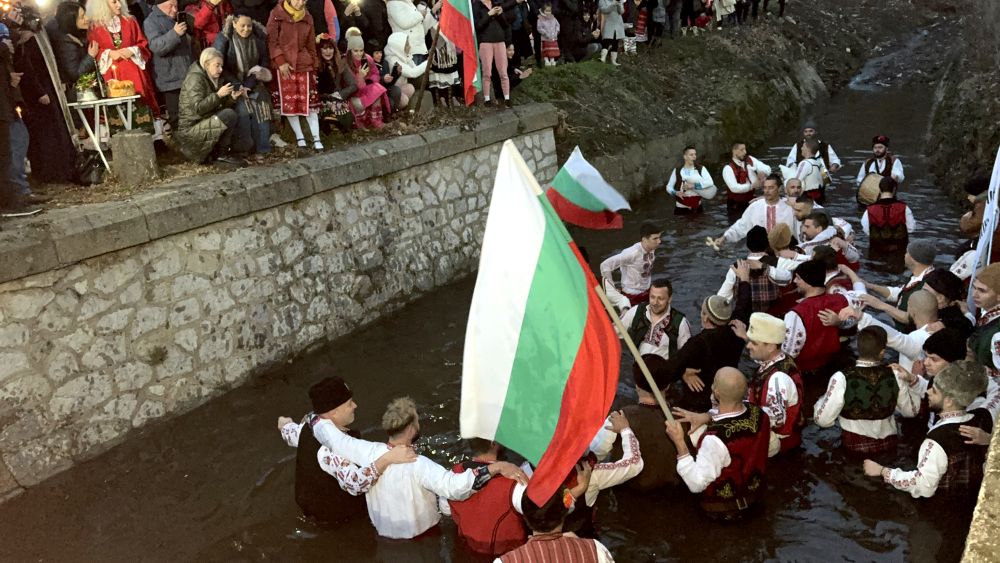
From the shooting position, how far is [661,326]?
24.1ft

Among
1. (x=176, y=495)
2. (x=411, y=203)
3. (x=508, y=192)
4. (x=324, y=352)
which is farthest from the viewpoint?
(x=411, y=203)

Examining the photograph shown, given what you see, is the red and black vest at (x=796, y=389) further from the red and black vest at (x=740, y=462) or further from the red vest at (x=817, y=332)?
the red vest at (x=817, y=332)

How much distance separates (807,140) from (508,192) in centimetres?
1044

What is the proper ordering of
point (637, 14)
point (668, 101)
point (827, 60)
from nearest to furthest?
point (668, 101), point (637, 14), point (827, 60)

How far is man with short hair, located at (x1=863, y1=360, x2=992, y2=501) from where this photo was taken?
5480 millimetres

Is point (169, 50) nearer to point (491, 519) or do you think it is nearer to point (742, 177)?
point (491, 519)

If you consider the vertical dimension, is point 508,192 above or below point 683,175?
above

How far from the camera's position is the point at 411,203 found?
10.5 meters

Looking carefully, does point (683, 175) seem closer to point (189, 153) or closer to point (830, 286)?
point (830, 286)

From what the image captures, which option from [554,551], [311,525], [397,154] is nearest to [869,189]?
[397,154]

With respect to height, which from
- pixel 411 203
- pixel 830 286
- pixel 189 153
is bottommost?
pixel 830 286

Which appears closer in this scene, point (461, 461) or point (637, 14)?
point (461, 461)

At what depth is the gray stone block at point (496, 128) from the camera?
11641 mm

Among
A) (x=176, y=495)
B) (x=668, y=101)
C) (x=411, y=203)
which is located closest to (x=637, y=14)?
(x=668, y=101)
